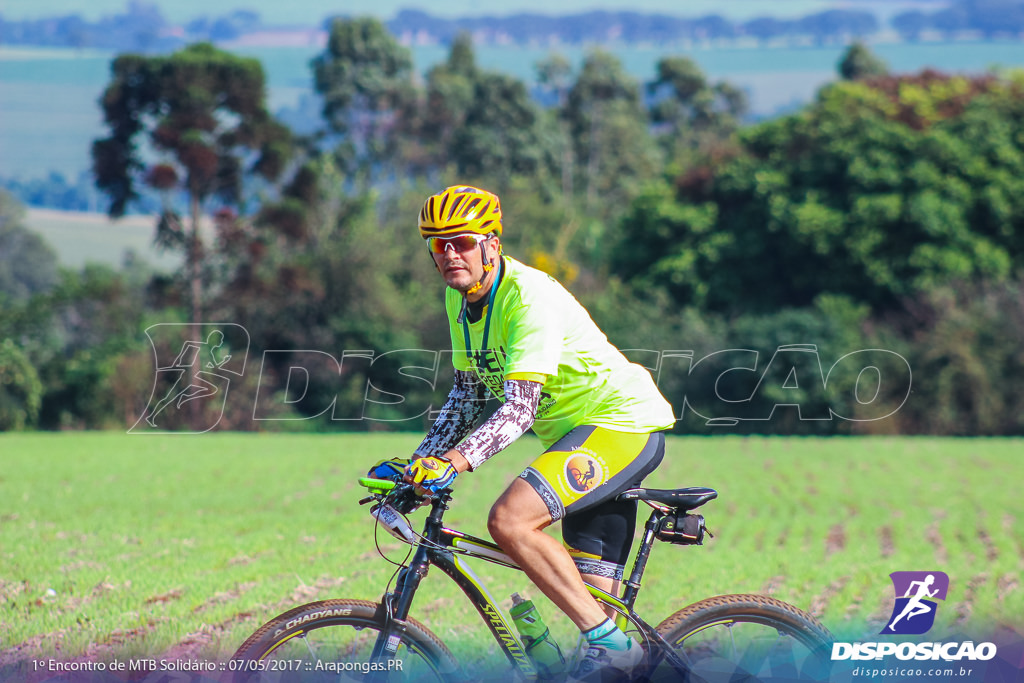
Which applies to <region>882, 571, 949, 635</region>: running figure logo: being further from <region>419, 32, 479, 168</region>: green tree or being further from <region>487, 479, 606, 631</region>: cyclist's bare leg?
<region>419, 32, 479, 168</region>: green tree

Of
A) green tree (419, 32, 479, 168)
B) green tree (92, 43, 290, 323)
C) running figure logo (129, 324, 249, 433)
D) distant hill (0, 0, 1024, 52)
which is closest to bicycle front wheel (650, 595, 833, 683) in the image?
running figure logo (129, 324, 249, 433)

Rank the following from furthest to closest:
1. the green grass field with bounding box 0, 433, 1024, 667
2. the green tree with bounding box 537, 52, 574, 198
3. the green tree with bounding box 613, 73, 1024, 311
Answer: the green tree with bounding box 537, 52, 574, 198 → the green tree with bounding box 613, 73, 1024, 311 → the green grass field with bounding box 0, 433, 1024, 667

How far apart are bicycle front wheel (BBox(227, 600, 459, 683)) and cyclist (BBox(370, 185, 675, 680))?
53 cm

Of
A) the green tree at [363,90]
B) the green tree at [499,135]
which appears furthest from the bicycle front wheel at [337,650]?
the green tree at [363,90]

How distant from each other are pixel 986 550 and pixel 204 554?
26.7 feet

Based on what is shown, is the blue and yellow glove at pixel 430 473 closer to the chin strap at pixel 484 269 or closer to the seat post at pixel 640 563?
the chin strap at pixel 484 269

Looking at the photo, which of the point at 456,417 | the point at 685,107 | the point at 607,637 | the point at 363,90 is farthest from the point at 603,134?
the point at 607,637

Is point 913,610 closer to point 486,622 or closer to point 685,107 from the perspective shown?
point 486,622

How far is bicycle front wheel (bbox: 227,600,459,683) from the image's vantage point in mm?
4027

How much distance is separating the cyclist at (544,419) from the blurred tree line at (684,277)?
26.7 m

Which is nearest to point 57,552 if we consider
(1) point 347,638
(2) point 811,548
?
(1) point 347,638

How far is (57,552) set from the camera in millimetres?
8820

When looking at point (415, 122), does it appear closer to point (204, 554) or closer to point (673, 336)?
point (673, 336)

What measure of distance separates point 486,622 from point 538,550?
1.52ft
